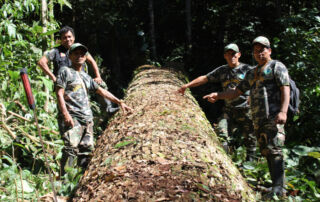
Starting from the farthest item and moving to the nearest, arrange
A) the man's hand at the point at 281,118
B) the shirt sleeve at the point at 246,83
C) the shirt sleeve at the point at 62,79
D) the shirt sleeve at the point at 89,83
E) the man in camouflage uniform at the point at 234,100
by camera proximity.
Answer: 1. the man in camouflage uniform at the point at 234,100
2. the shirt sleeve at the point at 89,83
3. the shirt sleeve at the point at 246,83
4. the shirt sleeve at the point at 62,79
5. the man's hand at the point at 281,118

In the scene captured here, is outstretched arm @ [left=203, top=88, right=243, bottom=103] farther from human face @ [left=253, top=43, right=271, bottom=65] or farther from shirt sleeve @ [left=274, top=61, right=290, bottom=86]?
shirt sleeve @ [left=274, top=61, right=290, bottom=86]

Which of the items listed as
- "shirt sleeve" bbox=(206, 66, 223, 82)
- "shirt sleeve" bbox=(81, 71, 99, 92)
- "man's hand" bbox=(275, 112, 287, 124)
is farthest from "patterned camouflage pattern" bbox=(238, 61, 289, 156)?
"shirt sleeve" bbox=(81, 71, 99, 92)

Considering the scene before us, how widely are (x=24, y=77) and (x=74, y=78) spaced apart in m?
2.31

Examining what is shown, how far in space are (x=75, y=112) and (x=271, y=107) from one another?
2462 millimetres

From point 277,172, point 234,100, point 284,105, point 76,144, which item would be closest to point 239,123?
point 234,100

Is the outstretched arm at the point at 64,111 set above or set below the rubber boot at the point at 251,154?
above

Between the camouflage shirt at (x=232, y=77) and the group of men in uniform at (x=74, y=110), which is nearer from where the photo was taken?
the group of men in uniform at (x=74, y=110)

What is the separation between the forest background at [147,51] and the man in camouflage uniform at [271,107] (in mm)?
380

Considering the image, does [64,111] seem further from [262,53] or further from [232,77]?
[232,77]

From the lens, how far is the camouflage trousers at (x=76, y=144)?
4.33 m

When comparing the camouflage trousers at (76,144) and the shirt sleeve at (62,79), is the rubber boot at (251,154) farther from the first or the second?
the shirt sleeve at (62,79)

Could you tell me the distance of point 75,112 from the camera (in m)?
4.40

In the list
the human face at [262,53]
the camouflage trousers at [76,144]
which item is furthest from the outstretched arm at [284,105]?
the camouflage trousers at [76,144]

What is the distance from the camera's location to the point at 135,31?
55.5 ft
